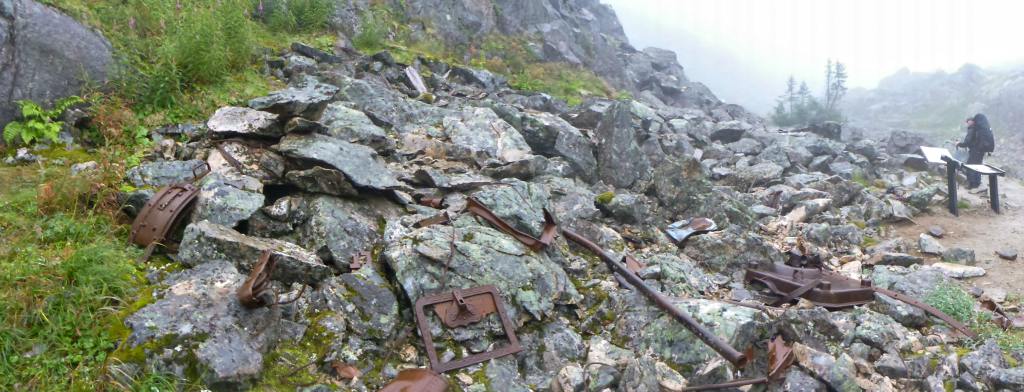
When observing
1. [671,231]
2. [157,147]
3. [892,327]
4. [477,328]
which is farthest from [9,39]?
[892,327]

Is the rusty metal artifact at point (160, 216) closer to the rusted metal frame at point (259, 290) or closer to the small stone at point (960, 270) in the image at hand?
the rusted metal frame at point (259, 290)

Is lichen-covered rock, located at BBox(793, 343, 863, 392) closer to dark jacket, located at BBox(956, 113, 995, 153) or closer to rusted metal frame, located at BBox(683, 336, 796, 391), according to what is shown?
rusted metal frame, located at BBox(683, 336, 796, 391)

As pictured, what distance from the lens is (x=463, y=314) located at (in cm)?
435

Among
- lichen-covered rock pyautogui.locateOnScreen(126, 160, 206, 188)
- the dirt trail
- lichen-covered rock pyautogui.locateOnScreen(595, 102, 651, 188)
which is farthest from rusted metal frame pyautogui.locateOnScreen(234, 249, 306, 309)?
the dirt trail

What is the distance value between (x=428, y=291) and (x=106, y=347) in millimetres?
2109

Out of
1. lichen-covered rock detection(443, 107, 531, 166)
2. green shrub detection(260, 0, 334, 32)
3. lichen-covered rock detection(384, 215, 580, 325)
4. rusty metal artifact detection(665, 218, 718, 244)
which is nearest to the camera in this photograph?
lichen-covered rock detection(384, 215, 580, 325)

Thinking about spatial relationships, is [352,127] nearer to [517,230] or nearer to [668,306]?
[517,230]

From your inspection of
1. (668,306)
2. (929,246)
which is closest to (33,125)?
(668,306)

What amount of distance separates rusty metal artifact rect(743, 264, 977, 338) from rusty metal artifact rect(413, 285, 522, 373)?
3.21 meters

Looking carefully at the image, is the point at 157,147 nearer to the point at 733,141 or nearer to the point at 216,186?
the point at 216,186

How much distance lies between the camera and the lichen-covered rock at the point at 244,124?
599 cm

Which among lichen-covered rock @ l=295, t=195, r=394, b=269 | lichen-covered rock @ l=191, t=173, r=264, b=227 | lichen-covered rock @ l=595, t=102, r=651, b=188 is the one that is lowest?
lichen-covered rock @ l=595, t=102, r=651, b=188

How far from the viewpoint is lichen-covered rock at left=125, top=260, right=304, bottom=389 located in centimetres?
332

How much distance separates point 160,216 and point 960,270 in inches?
382
